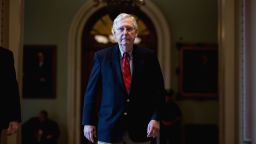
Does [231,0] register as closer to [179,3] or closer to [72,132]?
[179,3]

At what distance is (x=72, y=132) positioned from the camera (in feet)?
32.1

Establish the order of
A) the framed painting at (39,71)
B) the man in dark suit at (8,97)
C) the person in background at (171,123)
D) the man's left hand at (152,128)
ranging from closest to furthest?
the man's left hand at (152,128) < the man in dark suit at (8,97) < the person in background at (171,123) < the framed painting at (39,71)

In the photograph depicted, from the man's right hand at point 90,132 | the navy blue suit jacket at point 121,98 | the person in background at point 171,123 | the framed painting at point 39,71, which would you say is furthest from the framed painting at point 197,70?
the man's right hand at point 90,132

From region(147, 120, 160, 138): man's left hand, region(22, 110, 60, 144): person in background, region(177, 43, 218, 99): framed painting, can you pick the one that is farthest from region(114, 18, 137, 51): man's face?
region(177, 43, 218, 99): framed painting

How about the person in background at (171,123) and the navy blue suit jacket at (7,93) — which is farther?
the person in background at (171,123)

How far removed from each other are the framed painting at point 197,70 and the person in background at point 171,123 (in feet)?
1.51

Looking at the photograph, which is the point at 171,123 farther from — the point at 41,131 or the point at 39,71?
the point at 39,71

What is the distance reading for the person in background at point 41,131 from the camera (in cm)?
934

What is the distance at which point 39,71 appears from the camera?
1005cm

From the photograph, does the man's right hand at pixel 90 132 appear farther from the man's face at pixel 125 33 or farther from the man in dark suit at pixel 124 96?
the man's face at pixel 125 33

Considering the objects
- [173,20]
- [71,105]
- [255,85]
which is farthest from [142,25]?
[255,85]

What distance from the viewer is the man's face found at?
3371mm

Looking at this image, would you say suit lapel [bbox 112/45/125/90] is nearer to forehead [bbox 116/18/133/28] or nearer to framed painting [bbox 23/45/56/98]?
forehead [bbox 116/18/133/28]

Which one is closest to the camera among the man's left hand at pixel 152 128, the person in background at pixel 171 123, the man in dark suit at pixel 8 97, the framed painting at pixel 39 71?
the man's left hand at pixel 152 128
